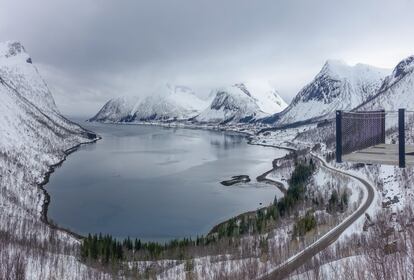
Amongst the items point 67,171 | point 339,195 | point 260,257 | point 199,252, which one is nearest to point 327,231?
point 260,257

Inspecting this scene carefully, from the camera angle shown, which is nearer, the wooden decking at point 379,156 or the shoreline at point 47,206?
the wooden decking at point 379,156

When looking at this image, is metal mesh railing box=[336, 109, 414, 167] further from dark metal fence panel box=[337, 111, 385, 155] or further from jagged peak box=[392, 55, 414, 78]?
jagged peak box=[392, 55, 414, 78]

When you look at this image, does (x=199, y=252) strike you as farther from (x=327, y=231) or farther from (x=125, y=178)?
(x=125, y=178)

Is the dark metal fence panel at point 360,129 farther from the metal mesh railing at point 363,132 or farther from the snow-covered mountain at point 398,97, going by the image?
the snow-covered mountain at point 398,97

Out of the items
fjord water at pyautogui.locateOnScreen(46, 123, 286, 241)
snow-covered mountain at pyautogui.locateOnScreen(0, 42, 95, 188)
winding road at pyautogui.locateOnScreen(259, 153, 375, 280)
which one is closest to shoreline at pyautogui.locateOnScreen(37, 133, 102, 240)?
fjord water at pyautogui.locateOnScreen(46, 123, 286, 241)

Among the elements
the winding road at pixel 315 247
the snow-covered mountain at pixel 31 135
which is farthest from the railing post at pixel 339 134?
the snow-covered mountain at pixel 31 135
